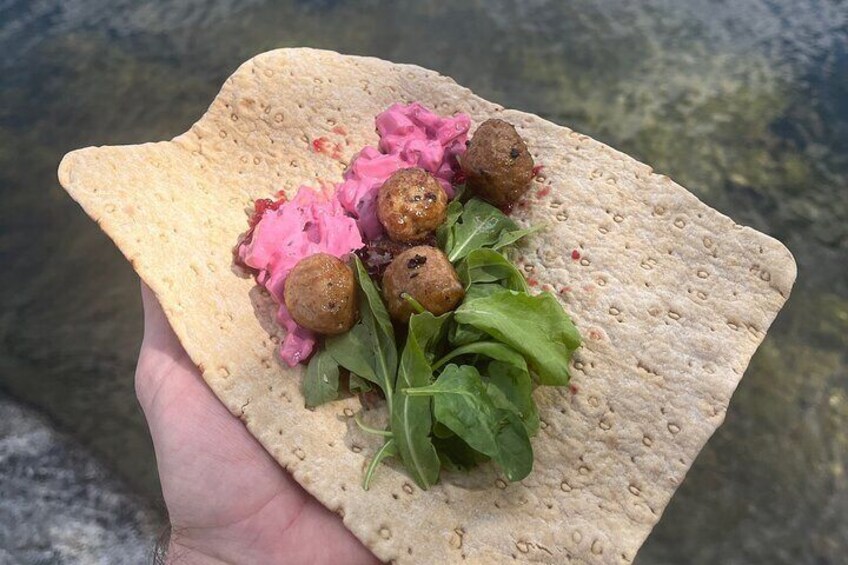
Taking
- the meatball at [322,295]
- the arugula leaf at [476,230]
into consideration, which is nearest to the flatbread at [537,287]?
the arugula leaf at [476,230]

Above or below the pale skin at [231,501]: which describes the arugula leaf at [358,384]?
above

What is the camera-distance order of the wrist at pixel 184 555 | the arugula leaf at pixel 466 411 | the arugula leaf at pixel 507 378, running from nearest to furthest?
the arugula leaf at pixel 466 411
the arugula leaf at pixel 507 378
the wrist at pixel 184 555

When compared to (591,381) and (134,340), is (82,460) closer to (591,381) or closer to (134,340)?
(134,340)

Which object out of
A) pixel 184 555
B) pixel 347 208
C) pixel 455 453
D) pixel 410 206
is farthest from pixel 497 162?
pixel 184 555

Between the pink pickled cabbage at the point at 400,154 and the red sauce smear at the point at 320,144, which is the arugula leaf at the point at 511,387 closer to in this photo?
the pink pickled cabbage at the point at 400,154

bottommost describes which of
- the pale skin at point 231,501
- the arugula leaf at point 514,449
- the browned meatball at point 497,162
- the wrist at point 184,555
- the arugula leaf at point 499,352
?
the wrist at point 184,555

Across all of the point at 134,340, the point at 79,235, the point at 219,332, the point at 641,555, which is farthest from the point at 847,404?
the point at 79,235

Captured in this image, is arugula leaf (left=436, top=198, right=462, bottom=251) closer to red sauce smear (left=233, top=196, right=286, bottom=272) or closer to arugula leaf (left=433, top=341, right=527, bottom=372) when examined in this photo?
arugula leaf (left=433, top=341, right=527, bottom=372)

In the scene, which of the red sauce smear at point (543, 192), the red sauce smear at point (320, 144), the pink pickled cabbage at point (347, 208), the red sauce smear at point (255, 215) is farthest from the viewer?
the red sauce smear at point (320, 144)

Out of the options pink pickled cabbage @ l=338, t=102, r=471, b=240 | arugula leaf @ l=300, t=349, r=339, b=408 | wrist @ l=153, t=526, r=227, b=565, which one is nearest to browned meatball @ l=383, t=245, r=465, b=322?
arugula leaf @ l=300, t=349, r=339, b=408
